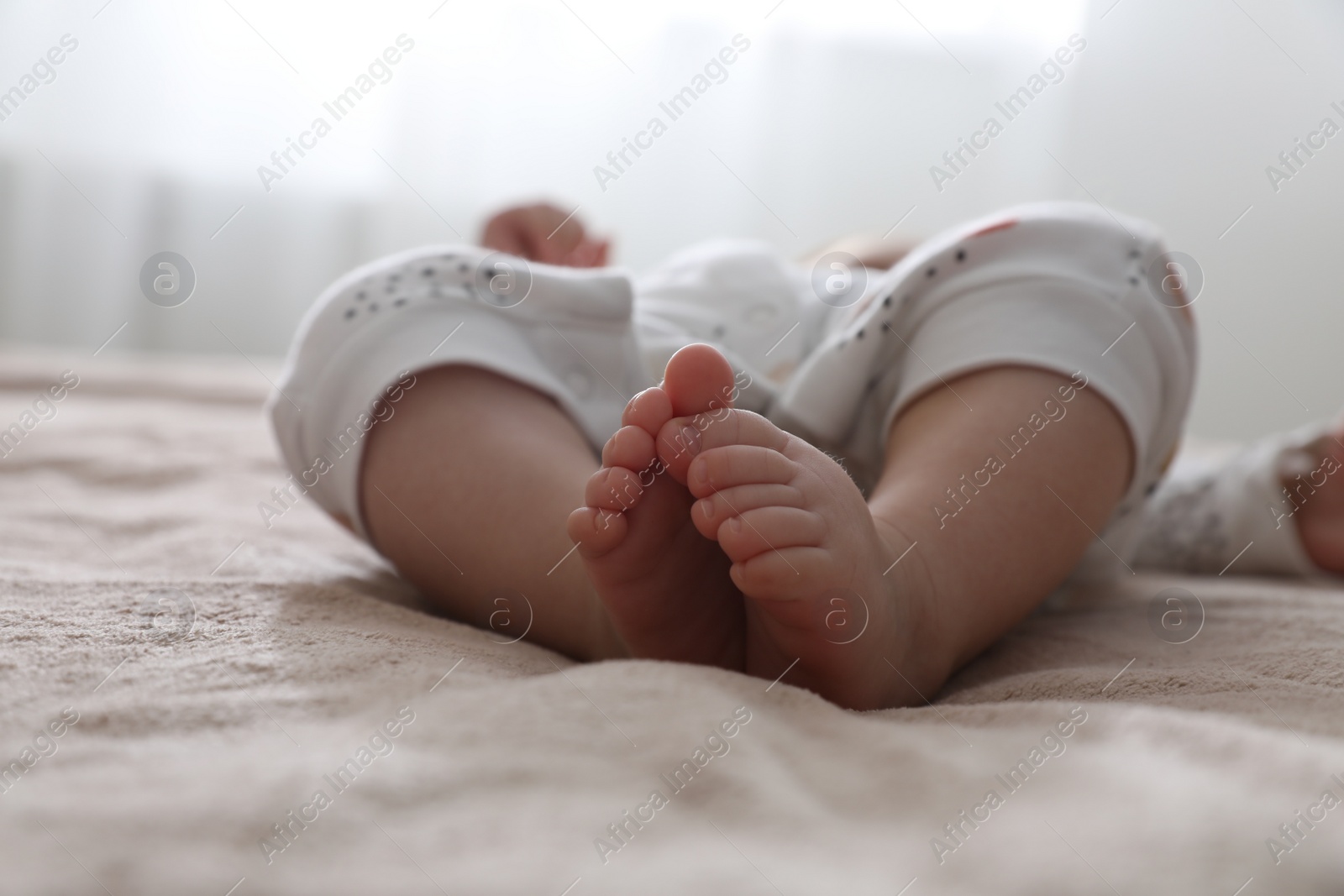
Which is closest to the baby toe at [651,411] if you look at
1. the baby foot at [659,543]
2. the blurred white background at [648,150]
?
the baby foot at [659,543]

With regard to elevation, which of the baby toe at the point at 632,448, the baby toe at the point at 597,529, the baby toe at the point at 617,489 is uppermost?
the baby toe at the point at 632,448

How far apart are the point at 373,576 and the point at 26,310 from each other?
214cm

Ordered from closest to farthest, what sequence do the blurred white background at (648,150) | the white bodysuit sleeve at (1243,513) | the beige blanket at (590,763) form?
A: 1. the beige blanket at (590,763)
2. the white bodysuit sleeve at (1243,513)
3. the blurred white background at (648,150)

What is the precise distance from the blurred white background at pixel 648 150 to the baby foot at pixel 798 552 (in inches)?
76.8

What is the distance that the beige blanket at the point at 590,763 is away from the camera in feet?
0.91

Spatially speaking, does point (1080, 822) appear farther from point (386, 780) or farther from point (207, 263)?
point (207, 263)

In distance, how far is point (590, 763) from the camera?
0.34 metres

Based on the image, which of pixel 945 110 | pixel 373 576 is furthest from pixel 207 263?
pixel 373 576

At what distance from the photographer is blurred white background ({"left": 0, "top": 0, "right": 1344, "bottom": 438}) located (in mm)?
2205

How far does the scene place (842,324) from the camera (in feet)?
2.23

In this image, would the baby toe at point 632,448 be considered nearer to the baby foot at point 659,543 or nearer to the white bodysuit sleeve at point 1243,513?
the baby foot at point 659,543

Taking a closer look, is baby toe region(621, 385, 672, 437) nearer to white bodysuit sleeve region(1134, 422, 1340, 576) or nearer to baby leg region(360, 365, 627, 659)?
baby leg region(360, 365, 627, 659)

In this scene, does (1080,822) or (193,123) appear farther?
(193,123)

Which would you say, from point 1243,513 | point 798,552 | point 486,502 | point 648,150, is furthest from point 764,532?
point 648,150
